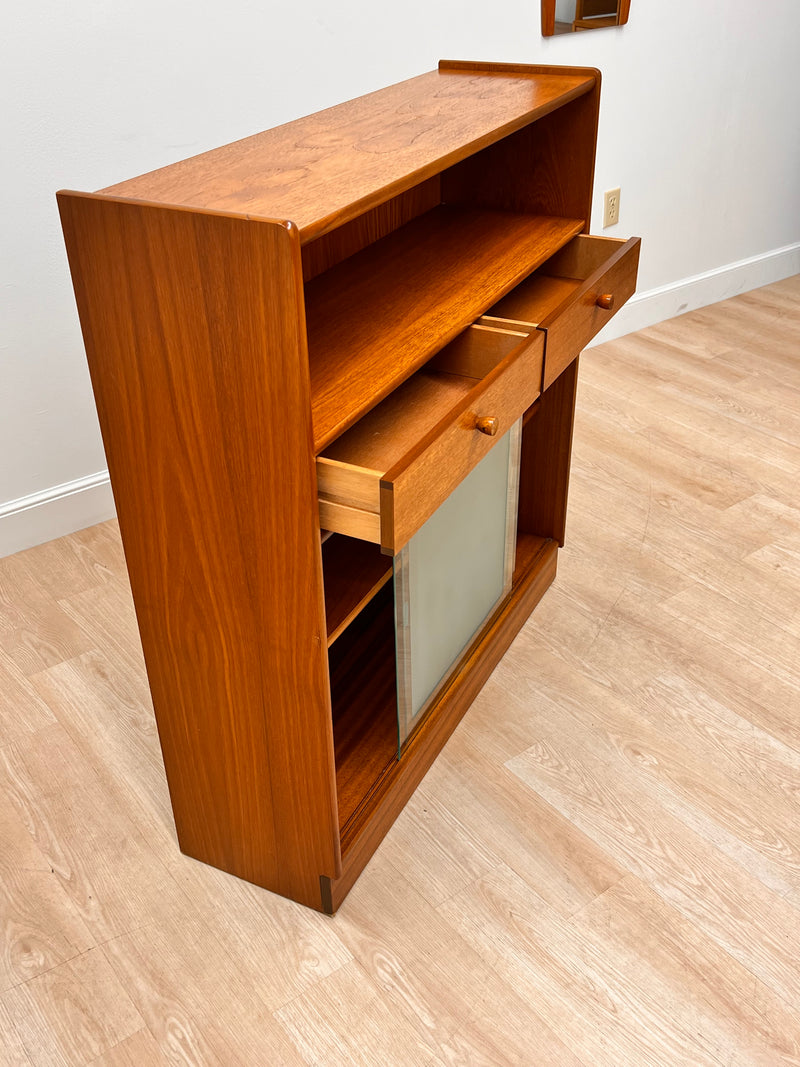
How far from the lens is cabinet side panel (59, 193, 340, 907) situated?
36.7 inches

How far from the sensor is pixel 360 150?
3.94 feet

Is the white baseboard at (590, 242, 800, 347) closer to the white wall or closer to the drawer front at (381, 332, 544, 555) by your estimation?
the white wall

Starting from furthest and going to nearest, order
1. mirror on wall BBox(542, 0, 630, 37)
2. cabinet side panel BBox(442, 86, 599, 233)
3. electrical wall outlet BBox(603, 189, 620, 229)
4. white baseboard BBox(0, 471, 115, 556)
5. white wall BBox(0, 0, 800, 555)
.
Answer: electrical wall outlet BBox(603, 189, 620, 229), mirror on wall BBox(542, 0, 630, 37), white baseboard BBox(0, 471, 115, 556), white wall BBox(0, 0, 800, 555), cabinet side panel BBox(442, 86, 599, 233)

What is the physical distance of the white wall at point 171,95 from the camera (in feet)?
5.99

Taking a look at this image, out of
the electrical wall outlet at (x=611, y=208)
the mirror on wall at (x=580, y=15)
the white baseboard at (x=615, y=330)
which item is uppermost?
the mirror on wall at (x=580, y=15)

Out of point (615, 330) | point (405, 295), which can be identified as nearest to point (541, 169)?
point (405, 295)

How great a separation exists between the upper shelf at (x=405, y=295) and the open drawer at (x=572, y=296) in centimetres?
6

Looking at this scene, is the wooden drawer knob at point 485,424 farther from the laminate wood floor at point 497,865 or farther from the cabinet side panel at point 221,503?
the laminate wood floor at point 497,865

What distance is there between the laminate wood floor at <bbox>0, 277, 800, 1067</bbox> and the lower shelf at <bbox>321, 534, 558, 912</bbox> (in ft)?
0.14

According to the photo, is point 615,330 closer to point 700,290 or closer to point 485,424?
point 700,290

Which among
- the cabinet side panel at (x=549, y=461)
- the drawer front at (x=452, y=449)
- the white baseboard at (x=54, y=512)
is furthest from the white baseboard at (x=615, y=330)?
the drawer front at (x=452, y=449)

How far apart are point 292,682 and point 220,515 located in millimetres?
224

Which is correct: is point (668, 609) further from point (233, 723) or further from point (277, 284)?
point (277, 284)

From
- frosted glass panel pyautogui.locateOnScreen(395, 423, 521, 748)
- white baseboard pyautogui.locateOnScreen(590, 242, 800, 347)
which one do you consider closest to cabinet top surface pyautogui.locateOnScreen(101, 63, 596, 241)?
frosted glass panel pyautogui.locateOnScreen(395, 423, 521, 748)
